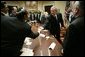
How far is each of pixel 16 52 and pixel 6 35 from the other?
30 centimetres

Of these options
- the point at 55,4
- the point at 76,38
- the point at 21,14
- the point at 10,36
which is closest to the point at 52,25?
the point at 21,14

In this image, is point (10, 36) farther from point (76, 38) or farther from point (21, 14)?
point (76, 38)

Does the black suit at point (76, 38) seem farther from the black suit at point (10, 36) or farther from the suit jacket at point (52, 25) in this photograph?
the suit jacket at point (52, 25)

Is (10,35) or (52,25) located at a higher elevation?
(10,35)

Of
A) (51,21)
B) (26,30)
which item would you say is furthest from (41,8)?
(26,30)

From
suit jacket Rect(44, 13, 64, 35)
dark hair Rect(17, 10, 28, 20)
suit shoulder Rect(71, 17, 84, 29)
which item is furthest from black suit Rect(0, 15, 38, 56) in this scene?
suit jacket Rect(44, 13, 64, 35)

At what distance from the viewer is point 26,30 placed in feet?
9.29

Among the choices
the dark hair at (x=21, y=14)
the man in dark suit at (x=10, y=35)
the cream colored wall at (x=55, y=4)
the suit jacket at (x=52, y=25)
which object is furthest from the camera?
the cream colored wall at (x=55, y=4)

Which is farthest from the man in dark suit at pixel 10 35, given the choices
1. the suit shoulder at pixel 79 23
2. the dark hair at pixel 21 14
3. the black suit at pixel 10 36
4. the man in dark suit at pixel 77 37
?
the suit shoulder at pixel 79 23

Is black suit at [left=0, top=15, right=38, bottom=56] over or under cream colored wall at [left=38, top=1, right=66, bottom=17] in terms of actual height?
over

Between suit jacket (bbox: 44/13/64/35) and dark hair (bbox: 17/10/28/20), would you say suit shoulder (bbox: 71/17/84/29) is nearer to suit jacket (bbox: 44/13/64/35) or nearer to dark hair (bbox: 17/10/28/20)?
dark hair (bbox: 17/10/28/20)

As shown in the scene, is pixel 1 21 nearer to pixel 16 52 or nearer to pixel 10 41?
pixel 10 41

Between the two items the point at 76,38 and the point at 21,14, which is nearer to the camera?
the point at 76,38

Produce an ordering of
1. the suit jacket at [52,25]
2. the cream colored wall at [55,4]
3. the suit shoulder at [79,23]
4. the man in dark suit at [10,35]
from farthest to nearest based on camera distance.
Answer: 1. the cream colored wall at [55,4]
2. the suit jacket at [52,25]
3. the man in dark suit at [10,35]
4. the suit shoulder at [79,23]
